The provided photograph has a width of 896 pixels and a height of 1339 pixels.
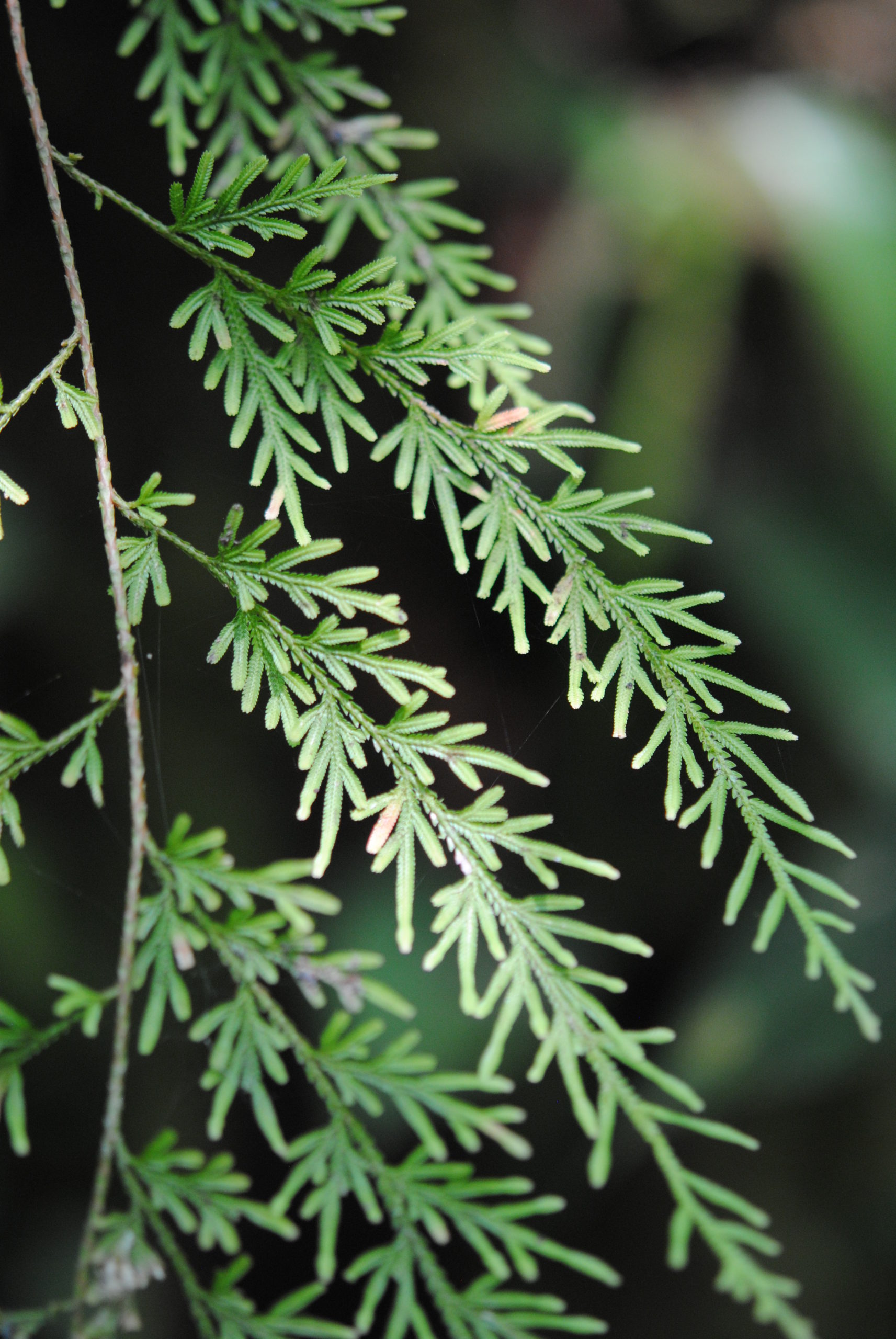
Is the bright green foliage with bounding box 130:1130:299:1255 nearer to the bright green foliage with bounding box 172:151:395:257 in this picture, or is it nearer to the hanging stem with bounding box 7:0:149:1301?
the hanging stem with bounding box 7:0:149:1301

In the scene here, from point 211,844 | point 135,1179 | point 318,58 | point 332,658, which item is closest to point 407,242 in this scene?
point 318,58

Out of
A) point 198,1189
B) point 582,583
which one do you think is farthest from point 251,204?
point 198,1189

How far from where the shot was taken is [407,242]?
0.85 metres

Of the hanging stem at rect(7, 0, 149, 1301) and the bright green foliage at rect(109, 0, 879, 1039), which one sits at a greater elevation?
the bright green foliage at rect(109, 0, 879, 1039)

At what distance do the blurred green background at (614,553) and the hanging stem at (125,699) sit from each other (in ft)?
1.37

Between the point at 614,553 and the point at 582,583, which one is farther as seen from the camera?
the point at 614,553

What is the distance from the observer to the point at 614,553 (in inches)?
55.4

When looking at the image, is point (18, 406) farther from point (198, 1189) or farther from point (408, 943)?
point (198, 1189)

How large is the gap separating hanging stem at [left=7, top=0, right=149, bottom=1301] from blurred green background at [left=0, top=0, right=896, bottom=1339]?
42cm

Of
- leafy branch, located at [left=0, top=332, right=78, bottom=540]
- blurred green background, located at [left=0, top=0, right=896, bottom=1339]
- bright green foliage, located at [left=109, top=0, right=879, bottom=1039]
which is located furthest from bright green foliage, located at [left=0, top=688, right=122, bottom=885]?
blurred green background, located at [left=0, top=0, right=896, bottom=1339]

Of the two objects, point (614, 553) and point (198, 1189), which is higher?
point (614, 553)

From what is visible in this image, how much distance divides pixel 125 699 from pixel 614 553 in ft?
3.17

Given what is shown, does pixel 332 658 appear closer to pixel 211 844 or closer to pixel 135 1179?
pixel 211 844

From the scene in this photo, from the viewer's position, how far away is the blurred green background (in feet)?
3.96
